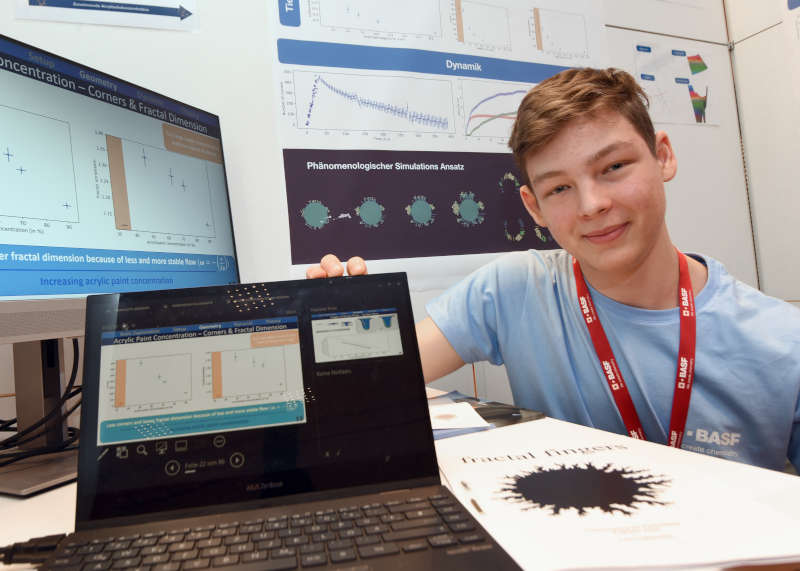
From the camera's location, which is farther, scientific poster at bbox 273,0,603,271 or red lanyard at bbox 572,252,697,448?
scientific poster at bbox 273,0,603,271

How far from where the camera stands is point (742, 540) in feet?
1.27

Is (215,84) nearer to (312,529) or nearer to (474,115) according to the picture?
(474,115)

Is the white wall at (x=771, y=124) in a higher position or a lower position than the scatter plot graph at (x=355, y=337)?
higher

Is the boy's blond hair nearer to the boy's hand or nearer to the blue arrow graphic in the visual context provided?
the boy's hand

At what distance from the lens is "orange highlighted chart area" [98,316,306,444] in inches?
21.5

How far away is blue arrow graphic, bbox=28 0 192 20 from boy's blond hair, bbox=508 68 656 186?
98cm

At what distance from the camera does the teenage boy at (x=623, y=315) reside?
0.86 m

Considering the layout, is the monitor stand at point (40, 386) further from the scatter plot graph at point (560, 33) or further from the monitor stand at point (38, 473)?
the scatter plot graph at point (560, 33)

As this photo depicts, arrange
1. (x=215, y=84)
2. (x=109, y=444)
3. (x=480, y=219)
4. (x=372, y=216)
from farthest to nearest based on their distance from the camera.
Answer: (x=480, y=219) → (x=372, y=216) → (x=215, y=84) → (x=109, y=444)

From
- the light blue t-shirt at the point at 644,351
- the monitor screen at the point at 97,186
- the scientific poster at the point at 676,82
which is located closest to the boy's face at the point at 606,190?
the light blue t-shirt at the point at 644,351

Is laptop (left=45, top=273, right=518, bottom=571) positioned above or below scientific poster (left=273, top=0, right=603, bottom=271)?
below

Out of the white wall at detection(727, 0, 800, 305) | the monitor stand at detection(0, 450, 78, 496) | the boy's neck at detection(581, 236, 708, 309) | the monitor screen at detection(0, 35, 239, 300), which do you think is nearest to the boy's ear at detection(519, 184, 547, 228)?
the boy's neck at detection(581, 236, 708, 309)

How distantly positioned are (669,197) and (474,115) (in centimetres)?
87

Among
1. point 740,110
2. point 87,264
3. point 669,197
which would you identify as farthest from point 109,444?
→ point 740,110
